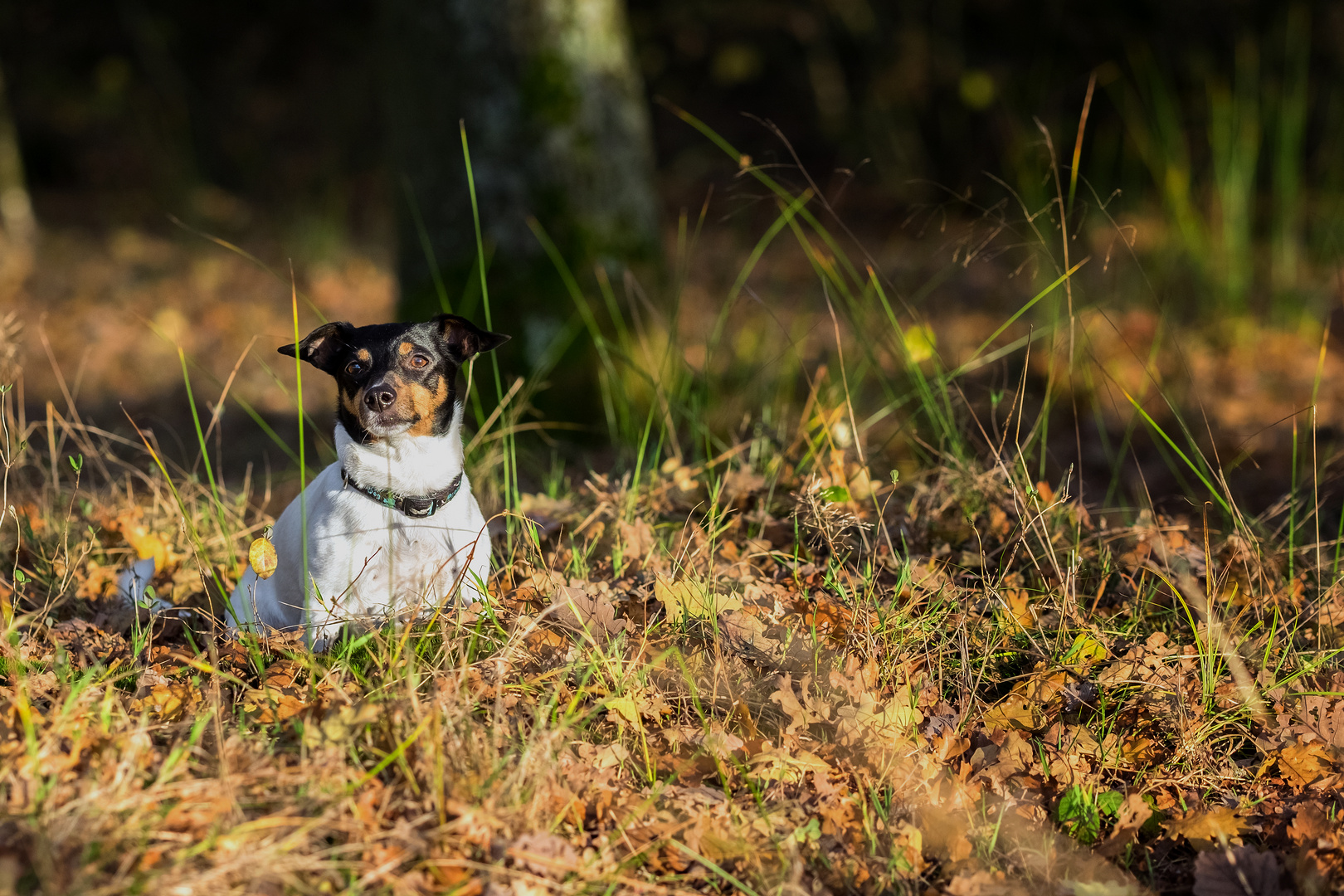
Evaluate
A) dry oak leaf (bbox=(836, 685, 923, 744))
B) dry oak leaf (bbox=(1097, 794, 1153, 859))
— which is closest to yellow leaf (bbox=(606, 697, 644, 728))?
dry oak leaf (bbox=(836, 685, 923, 744))

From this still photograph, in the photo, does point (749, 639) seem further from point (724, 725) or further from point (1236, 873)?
point (1236, 873)

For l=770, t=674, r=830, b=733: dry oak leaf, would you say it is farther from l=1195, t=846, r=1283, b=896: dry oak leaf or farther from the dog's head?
the dog's head

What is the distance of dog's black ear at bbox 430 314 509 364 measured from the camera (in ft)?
9.78

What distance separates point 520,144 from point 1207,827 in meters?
3.91

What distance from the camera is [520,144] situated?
4797 mm

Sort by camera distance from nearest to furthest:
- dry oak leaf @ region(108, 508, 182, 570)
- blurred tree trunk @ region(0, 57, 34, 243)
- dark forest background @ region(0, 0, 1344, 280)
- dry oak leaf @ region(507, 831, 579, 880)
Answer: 1. dry oak leaf @ region(507, 831, 579, 880)
2. dry oak leaf @ region(108, 508, 182, 570)
3. dark forest background @ region(0, 0, 1344, 280)
4. blurred tree trunk @ region(0, 57, 34, 243)

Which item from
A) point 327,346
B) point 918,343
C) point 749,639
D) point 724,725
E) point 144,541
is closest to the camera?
point 724,725

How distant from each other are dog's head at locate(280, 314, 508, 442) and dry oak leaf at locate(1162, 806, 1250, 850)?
210cm

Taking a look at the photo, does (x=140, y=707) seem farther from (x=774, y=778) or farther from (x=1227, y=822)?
(x=1227, y=822)

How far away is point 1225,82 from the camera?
338 inches

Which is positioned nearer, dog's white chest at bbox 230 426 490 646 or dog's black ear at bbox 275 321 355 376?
dog's white chest at bbox 230 426 490 646

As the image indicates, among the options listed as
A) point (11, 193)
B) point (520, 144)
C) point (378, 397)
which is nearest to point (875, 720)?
point (378, 397)

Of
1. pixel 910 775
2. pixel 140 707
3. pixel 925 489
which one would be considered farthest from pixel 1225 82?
pixel 140 707

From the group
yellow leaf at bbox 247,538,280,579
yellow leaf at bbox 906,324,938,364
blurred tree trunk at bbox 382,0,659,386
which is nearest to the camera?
yellow leaf at bbox 247,538,280,579
